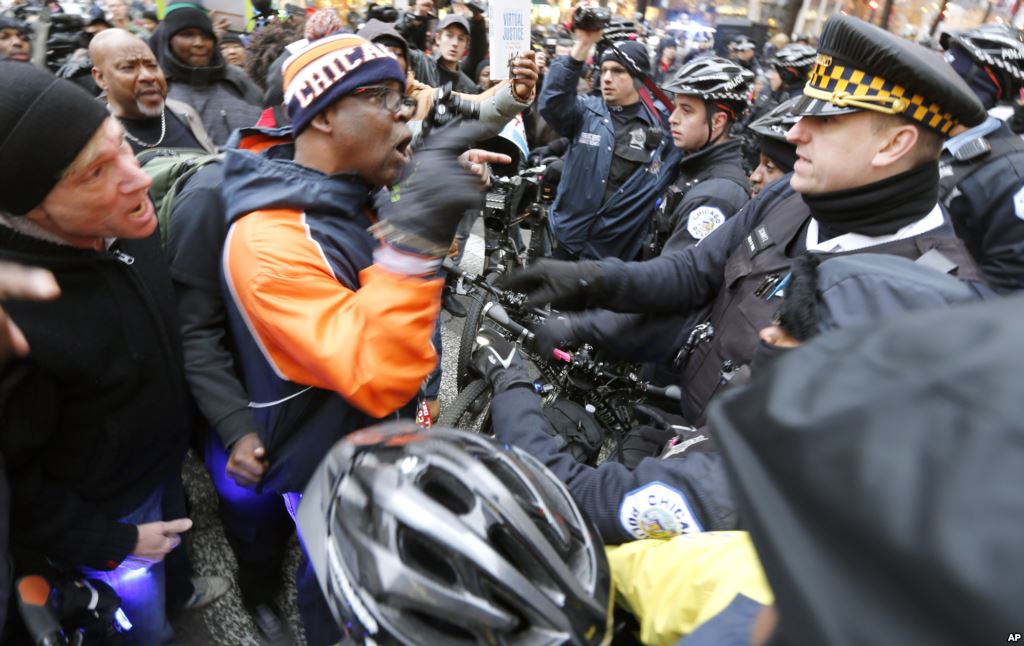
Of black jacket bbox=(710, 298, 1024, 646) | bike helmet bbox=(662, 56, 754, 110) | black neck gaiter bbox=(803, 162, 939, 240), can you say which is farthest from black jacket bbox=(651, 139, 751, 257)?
black jacket bbox=(710, 298, 1024, 646)

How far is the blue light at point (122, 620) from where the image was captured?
71.6 inches

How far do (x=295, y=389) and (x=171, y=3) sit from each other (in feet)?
13.2

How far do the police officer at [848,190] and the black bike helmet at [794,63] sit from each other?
17.2 ft

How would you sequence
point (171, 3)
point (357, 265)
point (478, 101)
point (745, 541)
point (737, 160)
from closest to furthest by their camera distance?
point (745, 541) → point (357, 265) → point (478, 101) → point (737, 160) → point (171, 3)

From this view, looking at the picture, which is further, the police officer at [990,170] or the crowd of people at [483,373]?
the police officer at [990,170]

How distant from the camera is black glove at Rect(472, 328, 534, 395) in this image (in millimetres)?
1920

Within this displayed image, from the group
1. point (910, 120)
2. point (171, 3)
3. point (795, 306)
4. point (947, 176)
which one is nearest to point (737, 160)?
point (947, 176)

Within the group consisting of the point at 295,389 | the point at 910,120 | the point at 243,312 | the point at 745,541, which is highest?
the point at 910,120

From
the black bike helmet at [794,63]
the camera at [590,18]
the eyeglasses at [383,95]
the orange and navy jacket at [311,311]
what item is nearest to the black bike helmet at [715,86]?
the camera at [590,18]

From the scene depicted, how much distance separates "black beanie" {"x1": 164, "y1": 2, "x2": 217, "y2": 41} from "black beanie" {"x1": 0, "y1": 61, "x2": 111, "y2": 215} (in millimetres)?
3044

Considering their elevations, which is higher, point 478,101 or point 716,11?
point 478,101

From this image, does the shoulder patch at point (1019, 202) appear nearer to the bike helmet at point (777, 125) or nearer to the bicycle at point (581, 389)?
the bike helmet at point (777, 125)

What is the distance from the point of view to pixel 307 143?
5.95 feet

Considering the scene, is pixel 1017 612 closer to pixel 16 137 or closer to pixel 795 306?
pixel 795 306
